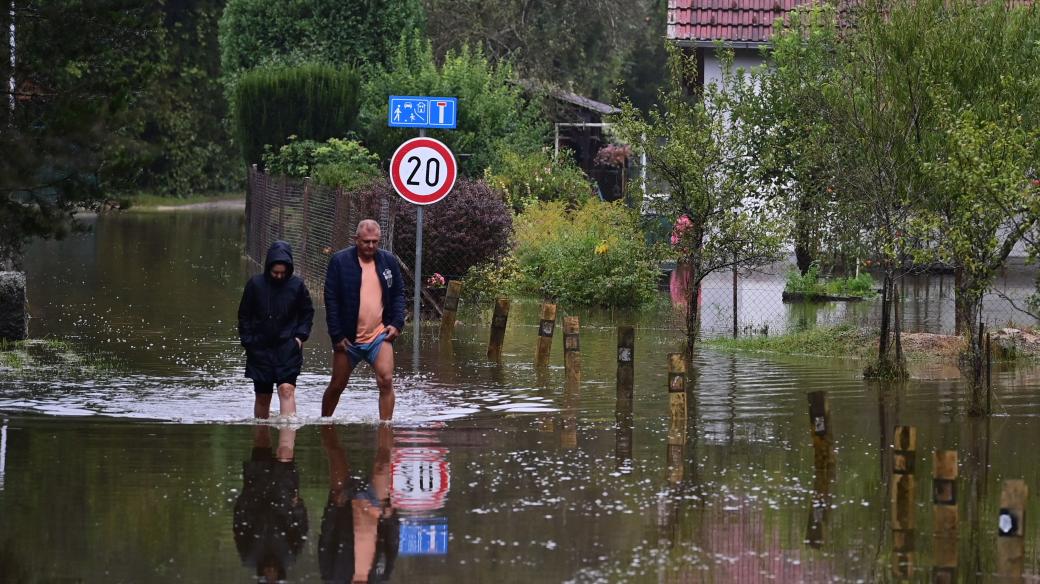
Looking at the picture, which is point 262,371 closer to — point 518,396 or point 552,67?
point 518,396

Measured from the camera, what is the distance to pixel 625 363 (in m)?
15.0

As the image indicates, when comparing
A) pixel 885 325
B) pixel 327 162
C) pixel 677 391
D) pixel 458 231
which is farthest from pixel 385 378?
pixel 327 162

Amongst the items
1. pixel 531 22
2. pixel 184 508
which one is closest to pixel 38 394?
pixel 184 508

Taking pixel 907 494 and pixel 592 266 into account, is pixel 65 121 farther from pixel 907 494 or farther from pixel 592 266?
pixel 592 266

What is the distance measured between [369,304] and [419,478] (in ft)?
8.55

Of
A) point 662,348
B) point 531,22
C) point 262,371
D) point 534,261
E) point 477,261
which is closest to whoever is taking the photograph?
Answer: point 262,371

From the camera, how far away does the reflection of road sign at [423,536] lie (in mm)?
8945

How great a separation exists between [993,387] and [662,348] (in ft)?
14.4

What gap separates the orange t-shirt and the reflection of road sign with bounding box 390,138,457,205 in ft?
17.2

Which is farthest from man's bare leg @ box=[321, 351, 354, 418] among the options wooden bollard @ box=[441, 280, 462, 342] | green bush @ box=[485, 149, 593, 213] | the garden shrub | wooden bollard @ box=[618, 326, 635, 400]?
green bush @ box=[485, 149, 593, 213]

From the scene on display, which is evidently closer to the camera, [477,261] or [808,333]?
[808,333]

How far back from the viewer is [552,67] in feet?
192

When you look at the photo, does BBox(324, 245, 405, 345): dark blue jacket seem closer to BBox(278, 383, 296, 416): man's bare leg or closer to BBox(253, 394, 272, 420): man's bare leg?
BBox(278, 383, 296, 416): man's bare leg

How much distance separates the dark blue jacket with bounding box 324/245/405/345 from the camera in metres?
13.2
